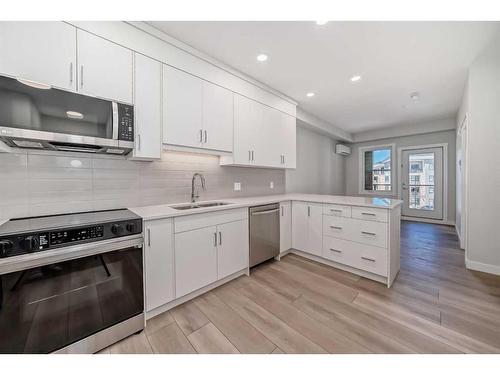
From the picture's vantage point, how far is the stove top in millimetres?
1092

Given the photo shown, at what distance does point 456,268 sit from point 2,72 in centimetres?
477

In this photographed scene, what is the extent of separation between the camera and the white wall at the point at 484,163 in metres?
2.40

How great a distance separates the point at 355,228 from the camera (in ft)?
7.86

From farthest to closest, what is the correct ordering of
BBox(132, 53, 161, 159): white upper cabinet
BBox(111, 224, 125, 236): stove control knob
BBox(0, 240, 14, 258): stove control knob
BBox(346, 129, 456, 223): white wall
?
1. BBox(346, 129, 456, 223): white wall
2. BBox(132, 53, 161, 159): white upper cabinet
3. BBox(111, 224, 125, 236): stove control knob
4. BBox(0, 240, 14, 258): stove control knob

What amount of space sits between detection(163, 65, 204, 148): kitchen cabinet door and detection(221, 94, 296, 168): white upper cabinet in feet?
1.79

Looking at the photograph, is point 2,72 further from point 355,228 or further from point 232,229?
point 355,228

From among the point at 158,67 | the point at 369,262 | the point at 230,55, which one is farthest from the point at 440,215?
the point at 158,67

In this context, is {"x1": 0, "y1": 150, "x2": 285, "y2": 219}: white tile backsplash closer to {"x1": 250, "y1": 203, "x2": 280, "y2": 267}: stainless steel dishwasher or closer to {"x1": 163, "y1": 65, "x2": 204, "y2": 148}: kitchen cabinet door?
{"x1": 163, "y1": 65, "x2": 204, "y2": 148}: kitchen cabinet door


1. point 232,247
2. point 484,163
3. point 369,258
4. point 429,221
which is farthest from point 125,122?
point 429,221

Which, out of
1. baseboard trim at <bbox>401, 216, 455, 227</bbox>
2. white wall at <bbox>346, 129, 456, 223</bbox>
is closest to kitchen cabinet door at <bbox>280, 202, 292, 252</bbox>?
white wall at <bbox>346, 129, 456, 223</bbox>

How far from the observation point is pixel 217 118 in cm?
238

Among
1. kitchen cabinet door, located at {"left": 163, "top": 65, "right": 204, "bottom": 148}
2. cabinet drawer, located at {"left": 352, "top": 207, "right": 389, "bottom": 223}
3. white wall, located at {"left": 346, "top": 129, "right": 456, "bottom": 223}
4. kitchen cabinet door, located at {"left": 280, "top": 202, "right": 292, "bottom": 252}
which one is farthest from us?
white wall, located at {"left": 346, "top": 129, "right": 456, "bottom": 223}

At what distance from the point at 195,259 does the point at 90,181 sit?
1178mm

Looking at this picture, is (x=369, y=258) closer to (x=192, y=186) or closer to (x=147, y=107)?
(x=192, y=186)
